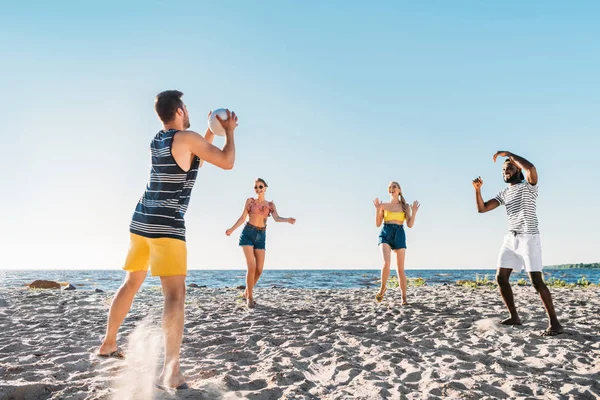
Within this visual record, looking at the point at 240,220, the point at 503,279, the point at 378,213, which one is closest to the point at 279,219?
the point at 240,220

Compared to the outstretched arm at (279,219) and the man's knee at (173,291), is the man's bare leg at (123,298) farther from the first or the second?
the outstretched arm at (279,219)

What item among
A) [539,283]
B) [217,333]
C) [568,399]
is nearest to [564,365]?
[568,399]

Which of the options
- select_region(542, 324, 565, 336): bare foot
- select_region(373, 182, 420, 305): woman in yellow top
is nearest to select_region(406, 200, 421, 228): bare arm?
select_region(373, 182, 420, 305): woman in yellow top

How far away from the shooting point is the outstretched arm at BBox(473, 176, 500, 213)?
5941 millimetres

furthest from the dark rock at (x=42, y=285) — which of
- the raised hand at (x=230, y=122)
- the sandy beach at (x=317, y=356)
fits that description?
the raised hand at (x=230, y=122)

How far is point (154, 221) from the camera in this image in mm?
3205

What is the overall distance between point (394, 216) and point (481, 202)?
232cm

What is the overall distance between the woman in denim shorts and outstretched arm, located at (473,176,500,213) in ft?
10.5

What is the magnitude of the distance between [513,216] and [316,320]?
3174 mm

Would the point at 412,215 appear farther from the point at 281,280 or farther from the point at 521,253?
the point at 281,280

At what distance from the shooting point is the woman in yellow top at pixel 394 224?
8133 millimetres

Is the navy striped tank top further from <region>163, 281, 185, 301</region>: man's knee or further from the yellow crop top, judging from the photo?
the yellow crop top

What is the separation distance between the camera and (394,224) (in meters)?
8.19

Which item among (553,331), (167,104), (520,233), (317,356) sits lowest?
(317,356)
